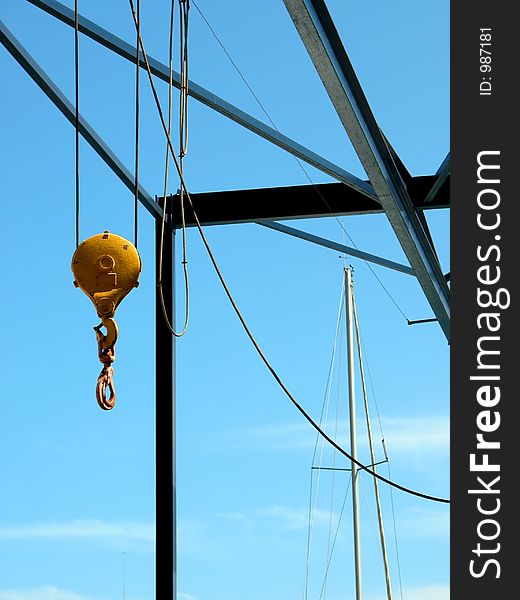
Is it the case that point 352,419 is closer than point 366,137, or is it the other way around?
point 366,137

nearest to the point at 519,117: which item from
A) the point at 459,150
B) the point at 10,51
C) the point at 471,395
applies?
the point at 459,150

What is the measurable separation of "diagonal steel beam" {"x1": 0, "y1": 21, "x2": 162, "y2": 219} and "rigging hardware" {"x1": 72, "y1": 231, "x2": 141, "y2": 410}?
2.78 meters

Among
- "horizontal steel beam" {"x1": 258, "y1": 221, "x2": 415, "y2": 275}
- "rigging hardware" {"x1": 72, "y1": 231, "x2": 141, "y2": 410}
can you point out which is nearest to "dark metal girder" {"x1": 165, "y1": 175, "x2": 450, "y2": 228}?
"horizontal steel beam" {"x1": 258, "y1": 221, "x2": 415, "y2": 275}

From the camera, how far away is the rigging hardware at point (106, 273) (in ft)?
20.3

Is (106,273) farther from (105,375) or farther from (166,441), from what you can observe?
(166,441)

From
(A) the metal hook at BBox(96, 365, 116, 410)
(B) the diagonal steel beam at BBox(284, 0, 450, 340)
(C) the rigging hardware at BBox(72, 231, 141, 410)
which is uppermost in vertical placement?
(B) the diagonal steel beam at BBox(284, 0, 450, 340)

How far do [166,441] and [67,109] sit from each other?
9.99 feet

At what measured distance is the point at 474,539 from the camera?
663 centimetres

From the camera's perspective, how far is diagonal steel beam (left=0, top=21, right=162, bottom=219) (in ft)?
28.2

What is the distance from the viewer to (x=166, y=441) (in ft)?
34.8

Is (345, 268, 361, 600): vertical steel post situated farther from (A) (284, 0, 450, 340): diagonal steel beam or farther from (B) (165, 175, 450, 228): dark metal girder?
(B) (165, 175, 450, 228): dark metal girder

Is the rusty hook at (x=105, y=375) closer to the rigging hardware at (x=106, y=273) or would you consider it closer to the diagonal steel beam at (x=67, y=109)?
the rigging hardware at (x=106, y=273)

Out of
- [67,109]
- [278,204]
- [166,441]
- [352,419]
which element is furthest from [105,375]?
[352,419]

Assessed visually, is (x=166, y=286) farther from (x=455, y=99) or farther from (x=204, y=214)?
(x=455, y=99)
